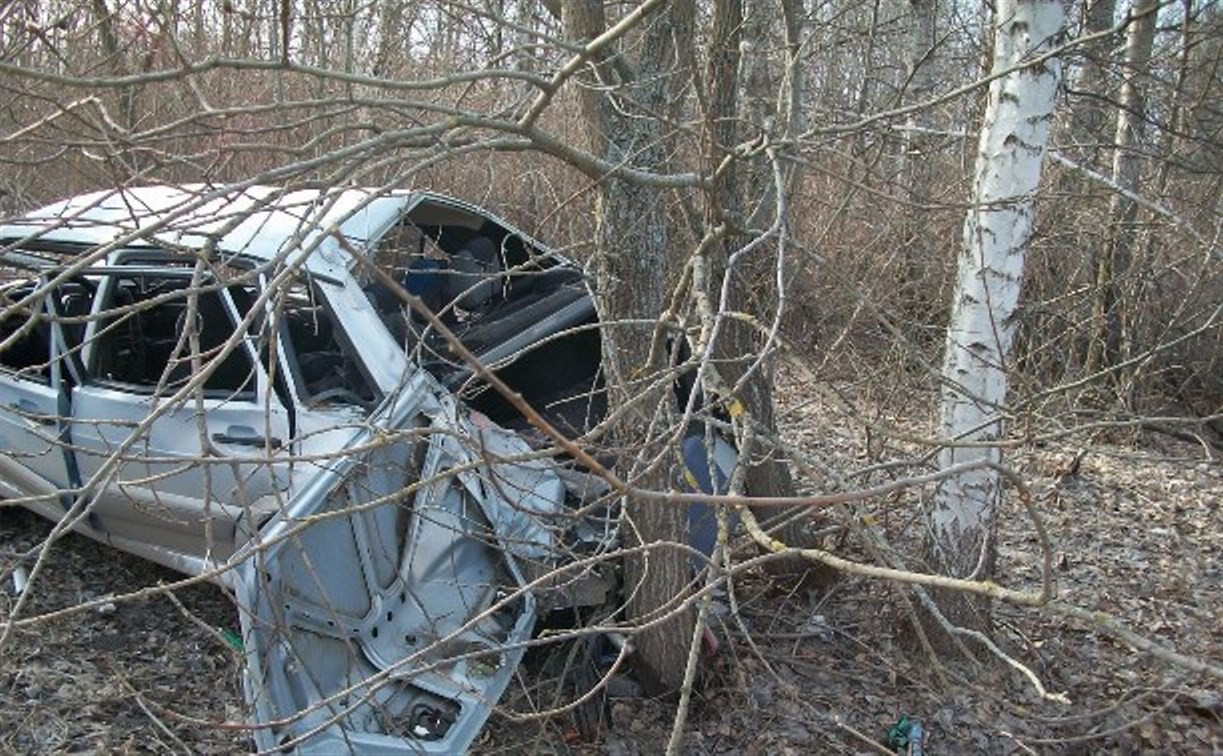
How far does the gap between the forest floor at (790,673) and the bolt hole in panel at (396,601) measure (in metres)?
0.32

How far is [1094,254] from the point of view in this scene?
8.73 metres

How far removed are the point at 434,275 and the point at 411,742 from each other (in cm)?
255

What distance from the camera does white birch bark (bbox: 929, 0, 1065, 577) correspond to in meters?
4.22

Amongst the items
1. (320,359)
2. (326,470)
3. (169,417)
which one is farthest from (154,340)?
(326,470)

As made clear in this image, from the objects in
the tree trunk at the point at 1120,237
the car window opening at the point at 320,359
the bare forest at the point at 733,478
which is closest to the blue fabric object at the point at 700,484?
the bare forest at the point at 733,478

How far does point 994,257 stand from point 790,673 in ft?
6.80

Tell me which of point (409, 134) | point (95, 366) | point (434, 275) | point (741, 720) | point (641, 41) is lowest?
point (741, 720)

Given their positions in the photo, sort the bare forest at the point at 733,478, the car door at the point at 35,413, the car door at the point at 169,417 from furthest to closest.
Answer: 1. the car door at the point at 35,413
2. the car door at the point at 169,417
3. the bare forest at the point at 733,478

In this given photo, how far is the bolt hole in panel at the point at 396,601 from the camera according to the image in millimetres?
3592

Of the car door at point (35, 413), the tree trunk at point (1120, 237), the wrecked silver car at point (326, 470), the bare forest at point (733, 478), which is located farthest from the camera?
the tree trunk at point (1120, 237)

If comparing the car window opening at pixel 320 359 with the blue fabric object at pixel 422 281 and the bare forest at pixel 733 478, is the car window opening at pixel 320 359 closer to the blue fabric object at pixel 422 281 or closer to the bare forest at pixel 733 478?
the bare forest at pixel 733 478

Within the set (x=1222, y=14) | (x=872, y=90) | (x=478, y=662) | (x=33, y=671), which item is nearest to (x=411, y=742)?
(x=478, y=662)

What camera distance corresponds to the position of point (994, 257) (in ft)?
14.4

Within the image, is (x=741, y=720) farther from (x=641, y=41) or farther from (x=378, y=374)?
(x=641, y=41)
